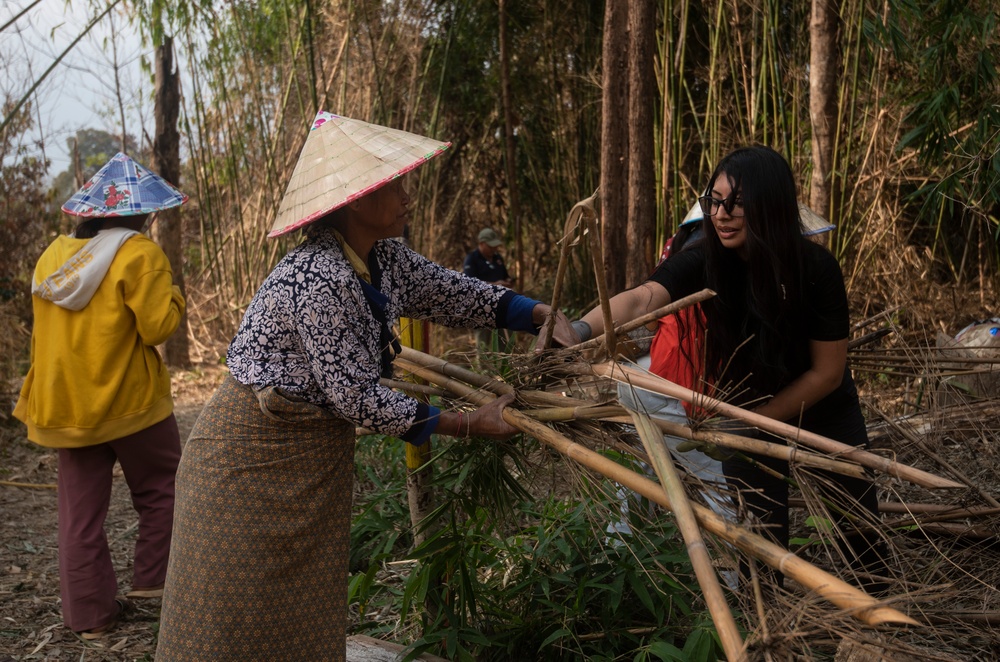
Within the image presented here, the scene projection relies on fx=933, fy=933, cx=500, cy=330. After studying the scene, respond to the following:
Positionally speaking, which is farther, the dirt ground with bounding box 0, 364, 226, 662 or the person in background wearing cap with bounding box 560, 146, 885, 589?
the dirt ground with bounding box 0, 364, 226, 662

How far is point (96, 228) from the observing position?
3238 millimetres

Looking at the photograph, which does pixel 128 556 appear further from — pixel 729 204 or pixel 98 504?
pixel 729 204

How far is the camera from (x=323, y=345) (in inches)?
70.8

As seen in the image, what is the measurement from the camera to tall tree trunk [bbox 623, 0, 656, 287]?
169 inches

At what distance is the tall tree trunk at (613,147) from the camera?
4.66m

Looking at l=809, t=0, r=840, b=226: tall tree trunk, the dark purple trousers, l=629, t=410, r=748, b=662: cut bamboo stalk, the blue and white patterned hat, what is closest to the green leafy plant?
l=629, t=410, r=748, b=662: cut bamboo stalk

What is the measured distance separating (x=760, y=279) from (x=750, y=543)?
86cm

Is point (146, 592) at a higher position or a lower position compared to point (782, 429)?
lower

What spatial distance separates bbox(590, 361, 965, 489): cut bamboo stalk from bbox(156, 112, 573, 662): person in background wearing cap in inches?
10.8

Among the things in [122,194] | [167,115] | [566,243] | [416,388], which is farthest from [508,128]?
[566,243]

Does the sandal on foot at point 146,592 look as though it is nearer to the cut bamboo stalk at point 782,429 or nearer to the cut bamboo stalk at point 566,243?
the cut bamboo stalk at point 566,243

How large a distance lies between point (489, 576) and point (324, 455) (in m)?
1.16

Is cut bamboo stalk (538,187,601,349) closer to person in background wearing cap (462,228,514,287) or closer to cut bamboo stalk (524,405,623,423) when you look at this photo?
cut bamboo stalk (524,405,623,423)

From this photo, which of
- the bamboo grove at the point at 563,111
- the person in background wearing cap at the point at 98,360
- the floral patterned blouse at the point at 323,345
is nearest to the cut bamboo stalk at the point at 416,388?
the floral patterned blouse at the point at 323,345
